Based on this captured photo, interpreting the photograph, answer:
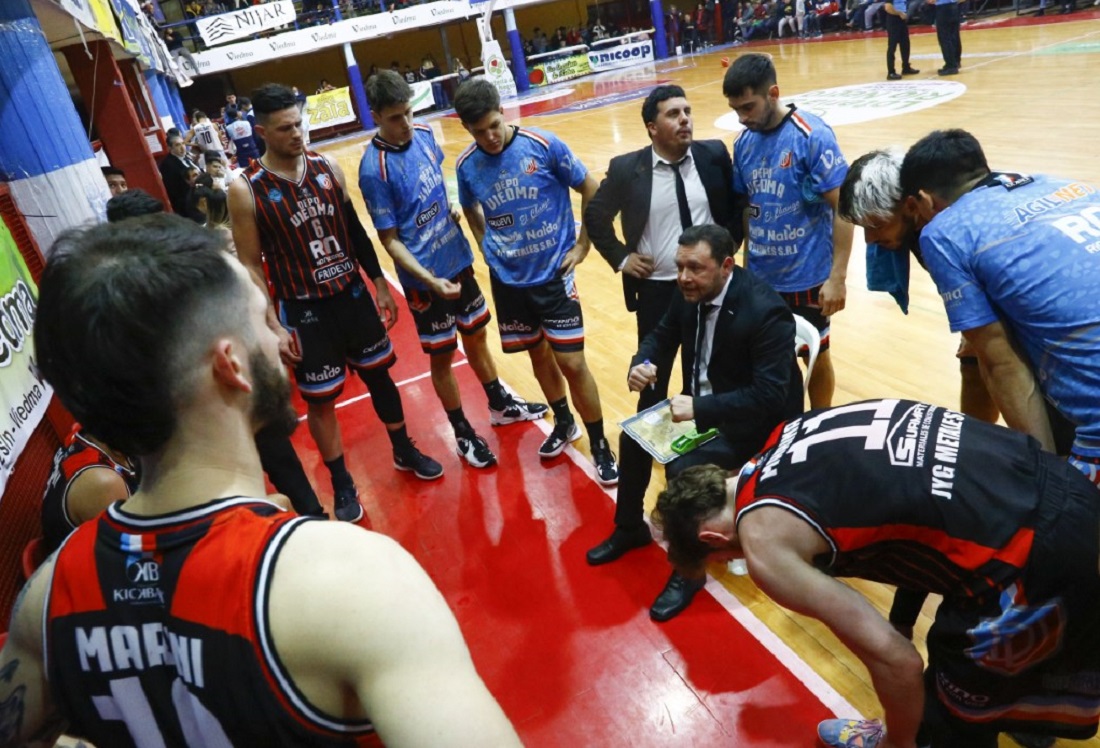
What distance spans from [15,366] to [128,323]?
203 centimetres

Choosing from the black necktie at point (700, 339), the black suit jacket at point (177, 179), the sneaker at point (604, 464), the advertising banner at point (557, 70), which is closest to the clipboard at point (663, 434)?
the black necktie at point (700, 339)

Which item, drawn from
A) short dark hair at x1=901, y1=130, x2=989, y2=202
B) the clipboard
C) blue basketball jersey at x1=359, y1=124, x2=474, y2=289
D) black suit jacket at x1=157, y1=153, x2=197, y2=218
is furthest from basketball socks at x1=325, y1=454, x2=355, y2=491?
black suit jacket at x1=157, y1=153, x2=197, y2=218

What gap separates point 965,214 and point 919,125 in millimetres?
8075

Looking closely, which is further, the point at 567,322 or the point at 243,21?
the point at 243,21

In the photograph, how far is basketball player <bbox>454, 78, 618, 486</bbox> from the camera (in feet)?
11.7

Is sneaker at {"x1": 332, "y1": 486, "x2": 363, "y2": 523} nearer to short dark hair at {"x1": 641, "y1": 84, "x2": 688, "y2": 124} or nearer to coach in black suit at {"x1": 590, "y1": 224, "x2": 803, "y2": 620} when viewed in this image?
coach in black suit at {"x1": 590, "y1": 224, "x2": 803, "y2": 620}

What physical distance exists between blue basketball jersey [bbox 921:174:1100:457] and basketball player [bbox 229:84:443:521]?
2.62 metres

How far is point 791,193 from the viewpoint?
3.22 m

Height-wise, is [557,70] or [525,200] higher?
[557,70]

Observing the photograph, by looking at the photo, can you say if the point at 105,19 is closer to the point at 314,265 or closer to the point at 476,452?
the point at 314,265

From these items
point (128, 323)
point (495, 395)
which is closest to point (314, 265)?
point (495, 395)

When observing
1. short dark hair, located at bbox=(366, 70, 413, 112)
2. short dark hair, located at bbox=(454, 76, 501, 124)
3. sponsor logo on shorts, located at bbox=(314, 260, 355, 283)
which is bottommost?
sponsor logo on shorts, located at bbox=(314, 260, 355, 283)

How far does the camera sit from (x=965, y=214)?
1979 millimetres

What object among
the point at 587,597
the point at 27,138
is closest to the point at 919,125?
the point at 587,597
